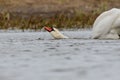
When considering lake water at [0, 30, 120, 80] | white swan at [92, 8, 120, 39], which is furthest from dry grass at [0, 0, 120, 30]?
lake water at [0, 30, 120, 80]

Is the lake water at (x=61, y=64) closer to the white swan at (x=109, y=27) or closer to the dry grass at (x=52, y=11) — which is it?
the white swan at (x=109, y=27)

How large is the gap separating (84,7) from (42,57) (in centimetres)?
3915

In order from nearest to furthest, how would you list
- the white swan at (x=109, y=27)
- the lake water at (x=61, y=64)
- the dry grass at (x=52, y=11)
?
the lake water at (x=61, y=64) → the white swan at (x=109, y=27) → the dry grass at (x=52, y=11)

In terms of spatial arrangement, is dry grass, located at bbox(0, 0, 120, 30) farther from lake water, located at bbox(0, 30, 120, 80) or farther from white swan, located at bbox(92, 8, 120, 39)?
lake water, located at bbox(0, 30, 120, 80)

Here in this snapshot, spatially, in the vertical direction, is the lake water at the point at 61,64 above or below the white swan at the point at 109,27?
below

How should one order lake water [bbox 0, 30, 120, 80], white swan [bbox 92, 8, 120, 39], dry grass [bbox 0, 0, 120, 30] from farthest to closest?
dry grass [bbox 0, 0, 120, 30] < white swan [bbox 92, 8, 120, 39] < lake water [bbox 0, 30, 120, 80]

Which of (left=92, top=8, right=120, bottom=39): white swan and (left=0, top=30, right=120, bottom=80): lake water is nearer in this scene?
(left=0, top=30, right=120, bottom=80): lake water

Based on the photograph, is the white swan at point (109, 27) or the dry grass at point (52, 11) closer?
the white swan at point (109, 27)

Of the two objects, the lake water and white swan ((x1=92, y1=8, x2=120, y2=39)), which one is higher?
white swan ((x1=92, y1=8, x2=120, y2=39))

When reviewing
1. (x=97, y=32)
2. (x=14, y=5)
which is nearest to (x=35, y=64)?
(x=97, y=32)

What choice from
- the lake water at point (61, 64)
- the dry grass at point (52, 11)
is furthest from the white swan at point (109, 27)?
the dry grass at point (52, 11)

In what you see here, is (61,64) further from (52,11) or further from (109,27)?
(52,11)

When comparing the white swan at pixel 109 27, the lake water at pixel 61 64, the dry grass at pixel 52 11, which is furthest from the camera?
the dry grass at pixel 52 11

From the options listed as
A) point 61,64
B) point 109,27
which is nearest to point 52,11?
point 109,27
